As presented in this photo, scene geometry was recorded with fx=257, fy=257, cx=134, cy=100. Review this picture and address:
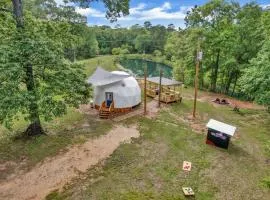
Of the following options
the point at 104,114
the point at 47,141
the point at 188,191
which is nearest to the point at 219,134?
the point at 188,191

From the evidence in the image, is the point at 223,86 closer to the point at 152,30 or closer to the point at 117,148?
the point at 117,148

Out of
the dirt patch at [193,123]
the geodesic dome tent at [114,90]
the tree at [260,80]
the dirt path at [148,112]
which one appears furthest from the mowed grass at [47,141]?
the tree at [260,80]

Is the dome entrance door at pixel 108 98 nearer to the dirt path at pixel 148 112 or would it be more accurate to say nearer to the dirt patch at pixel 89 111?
the dirt patch at pixel 89 111

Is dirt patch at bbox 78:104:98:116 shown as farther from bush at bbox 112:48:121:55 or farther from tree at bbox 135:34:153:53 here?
tree at bbox 135:34:153:53

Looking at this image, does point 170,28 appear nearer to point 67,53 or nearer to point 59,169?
point 67,53

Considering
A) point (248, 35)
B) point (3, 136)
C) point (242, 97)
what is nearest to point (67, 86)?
point (3, 136)

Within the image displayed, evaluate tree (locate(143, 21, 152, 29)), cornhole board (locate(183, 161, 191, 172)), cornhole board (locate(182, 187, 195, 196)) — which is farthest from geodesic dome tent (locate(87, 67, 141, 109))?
tree (locate(143, 21, 152, 29))
